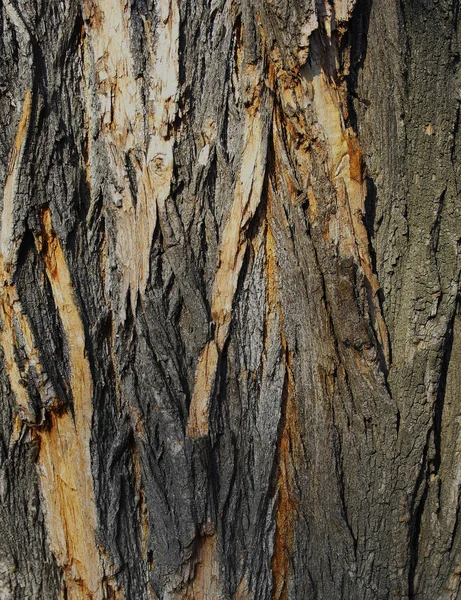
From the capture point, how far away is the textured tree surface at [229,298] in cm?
139

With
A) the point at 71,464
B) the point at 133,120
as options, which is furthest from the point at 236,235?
the point at 71,464

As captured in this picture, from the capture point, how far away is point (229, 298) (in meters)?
1.48

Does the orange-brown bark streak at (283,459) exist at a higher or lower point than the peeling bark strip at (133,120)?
lower

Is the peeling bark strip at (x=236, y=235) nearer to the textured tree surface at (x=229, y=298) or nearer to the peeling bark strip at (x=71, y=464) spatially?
the textured tree surface at (x=229, y=298)

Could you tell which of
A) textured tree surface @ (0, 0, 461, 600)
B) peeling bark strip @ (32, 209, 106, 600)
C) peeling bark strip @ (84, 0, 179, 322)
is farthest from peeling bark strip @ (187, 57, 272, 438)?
peeling bark strip @ (32, 209, 106, 600)

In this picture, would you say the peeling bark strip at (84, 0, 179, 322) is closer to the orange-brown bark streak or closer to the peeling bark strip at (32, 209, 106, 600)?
the peeling bark strip at (32, 209, 106, 600)

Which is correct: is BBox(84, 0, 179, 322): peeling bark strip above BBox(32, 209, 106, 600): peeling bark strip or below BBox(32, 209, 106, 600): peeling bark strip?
above

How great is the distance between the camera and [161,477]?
150 centimetres

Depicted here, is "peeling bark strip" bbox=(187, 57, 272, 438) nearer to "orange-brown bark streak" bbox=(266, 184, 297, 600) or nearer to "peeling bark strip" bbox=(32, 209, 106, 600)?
"orange-brown bark streak" bbox=(266, 184, 297, 600)

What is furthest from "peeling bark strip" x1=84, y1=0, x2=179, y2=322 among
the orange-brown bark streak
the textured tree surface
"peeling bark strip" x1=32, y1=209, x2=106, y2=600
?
the orange-brown bark streak

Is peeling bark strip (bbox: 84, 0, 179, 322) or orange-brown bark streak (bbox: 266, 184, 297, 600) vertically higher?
peeling bark strip (bbox: 84, 0, 179, 322)

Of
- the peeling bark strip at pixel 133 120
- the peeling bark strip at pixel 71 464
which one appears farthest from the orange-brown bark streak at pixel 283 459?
the peeling bark strip at pixel 71 464

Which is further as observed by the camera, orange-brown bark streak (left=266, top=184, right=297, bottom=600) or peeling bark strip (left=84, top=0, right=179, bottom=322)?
orange-brown bark streak (left=266, top=184, right=297, bottom=600)

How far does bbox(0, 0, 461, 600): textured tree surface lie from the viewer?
4.57 ft
